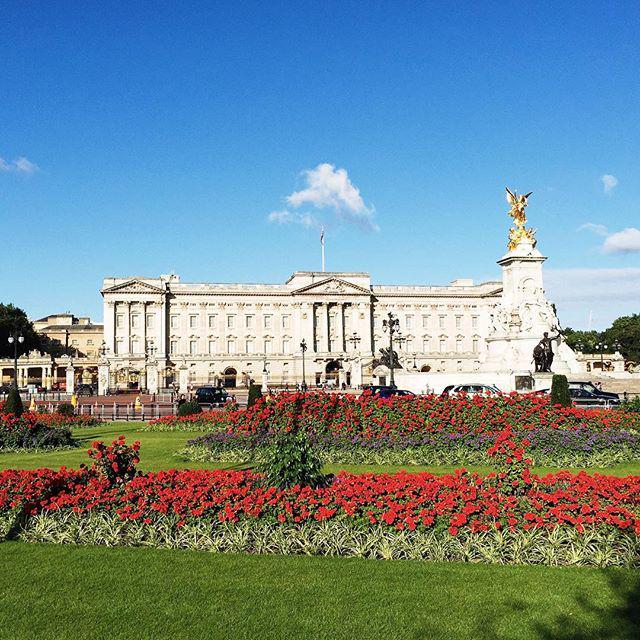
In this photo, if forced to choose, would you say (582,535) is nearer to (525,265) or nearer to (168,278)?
(525,265)

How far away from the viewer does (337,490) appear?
367 inches

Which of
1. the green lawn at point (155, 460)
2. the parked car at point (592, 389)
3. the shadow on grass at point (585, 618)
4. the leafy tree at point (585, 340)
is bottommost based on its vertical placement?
the shadow on grass at point (585, 618)

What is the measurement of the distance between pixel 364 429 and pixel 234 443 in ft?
10.9

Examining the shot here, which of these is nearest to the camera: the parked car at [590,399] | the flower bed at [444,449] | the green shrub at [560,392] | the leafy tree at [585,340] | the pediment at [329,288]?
the flower bed at [444,449]

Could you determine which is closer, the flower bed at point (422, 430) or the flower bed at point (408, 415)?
the flower bed at point (422, 430)

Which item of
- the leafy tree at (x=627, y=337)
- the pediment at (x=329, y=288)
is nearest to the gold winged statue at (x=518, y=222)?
the pediment at (x=329, y=288)

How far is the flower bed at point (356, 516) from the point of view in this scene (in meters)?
8.22

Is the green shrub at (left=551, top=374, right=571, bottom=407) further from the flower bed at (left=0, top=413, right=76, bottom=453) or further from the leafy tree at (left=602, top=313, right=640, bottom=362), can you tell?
the leafy tree at (left=602, top=313, right=640, bottom=362)

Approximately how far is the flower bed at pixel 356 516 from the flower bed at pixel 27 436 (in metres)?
9.62

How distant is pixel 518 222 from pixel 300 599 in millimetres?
37325

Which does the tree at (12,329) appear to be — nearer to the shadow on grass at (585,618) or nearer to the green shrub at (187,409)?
the green shrub at (187,409)

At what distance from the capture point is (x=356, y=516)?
884cm

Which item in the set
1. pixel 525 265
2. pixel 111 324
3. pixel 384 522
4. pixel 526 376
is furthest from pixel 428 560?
pixel 111 324

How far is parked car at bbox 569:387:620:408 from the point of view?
28719 mm
